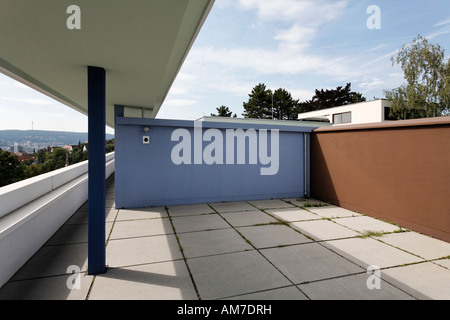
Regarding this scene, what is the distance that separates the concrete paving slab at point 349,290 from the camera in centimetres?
214

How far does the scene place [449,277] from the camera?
2.48 metres

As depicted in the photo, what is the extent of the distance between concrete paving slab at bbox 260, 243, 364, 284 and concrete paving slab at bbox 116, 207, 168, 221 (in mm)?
2433

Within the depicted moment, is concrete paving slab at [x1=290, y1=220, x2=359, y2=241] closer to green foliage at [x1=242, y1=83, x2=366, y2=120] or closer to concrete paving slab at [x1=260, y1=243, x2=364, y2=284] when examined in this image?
concrete paving slab at [x1=260, y1=243, x2=364, y2=284]

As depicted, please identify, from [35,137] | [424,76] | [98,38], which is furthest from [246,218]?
[424,76]

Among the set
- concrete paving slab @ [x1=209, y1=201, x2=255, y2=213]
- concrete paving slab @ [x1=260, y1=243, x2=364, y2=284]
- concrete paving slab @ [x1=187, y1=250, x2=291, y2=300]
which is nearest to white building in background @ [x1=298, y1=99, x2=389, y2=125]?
concrete paving slab @ [x1=209, y1=201, x2=255, y2=213]

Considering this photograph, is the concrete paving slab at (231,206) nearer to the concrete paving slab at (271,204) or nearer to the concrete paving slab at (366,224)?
the concrete paving slab at (271,204)

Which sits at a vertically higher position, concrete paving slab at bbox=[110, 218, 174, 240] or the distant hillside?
the distant hillside

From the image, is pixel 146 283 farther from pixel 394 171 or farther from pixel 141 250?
pixel 394 171

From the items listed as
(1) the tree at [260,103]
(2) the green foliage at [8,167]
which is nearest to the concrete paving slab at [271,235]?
(2) the green foliage at [8,167]

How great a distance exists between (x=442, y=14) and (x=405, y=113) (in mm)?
9461

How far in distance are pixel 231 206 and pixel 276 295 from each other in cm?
334

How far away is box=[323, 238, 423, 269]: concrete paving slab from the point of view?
9.27ft

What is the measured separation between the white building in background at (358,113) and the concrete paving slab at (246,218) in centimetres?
2469
